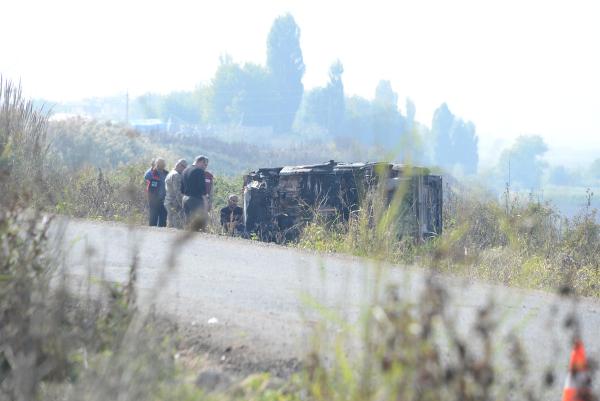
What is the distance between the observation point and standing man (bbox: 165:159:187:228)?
18531 mm

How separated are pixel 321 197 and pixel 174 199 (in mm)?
2895

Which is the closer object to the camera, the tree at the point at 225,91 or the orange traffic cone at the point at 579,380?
the orange traffic cone at the point at 579,380

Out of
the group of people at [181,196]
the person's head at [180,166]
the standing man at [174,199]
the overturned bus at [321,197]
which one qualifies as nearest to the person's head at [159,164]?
the group of people at [181,196]

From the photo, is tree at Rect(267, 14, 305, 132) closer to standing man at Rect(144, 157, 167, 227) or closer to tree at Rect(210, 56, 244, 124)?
tree at Rect(210, 56, 244, 124)

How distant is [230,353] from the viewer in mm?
6641

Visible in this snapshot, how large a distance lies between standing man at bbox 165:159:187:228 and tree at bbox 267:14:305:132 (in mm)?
167436

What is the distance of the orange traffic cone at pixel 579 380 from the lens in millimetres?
3979

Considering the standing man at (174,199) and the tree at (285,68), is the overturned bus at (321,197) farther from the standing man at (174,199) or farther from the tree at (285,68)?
the tree at (285,68)

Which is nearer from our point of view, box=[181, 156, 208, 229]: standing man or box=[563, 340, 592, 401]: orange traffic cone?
box=[563, 340, 592, 401]: orange traffic cone

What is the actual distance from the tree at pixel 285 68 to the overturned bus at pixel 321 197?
16530cm

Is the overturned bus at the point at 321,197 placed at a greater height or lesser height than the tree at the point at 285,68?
lesser

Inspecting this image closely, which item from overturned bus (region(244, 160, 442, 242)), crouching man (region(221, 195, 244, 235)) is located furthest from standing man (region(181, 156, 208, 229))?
crouching man (region(221, 195, 244, 235))

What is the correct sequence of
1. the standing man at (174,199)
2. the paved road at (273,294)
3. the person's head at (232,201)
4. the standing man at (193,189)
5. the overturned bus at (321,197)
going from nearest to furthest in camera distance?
the paved road at (273,294) → the standing man at (193,189) → the standing man at (174,199) → the overturned bus at (321,197) → the person's head at (232,201)

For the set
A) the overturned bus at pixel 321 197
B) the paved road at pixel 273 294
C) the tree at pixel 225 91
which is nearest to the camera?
the paved road at pixel 273 294
